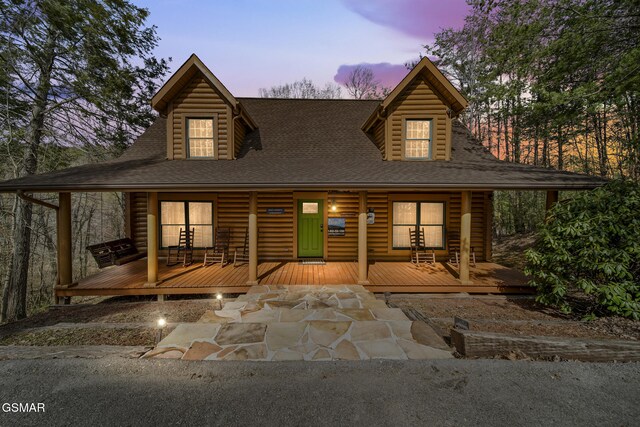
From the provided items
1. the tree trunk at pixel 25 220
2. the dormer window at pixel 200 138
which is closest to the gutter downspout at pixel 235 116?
the dormer window at pixel 200 138

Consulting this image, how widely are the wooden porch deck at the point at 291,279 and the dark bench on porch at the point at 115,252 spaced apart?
0.31m

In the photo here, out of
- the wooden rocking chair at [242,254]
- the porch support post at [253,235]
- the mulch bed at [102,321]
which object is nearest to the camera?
the mulch bed at [102,321]

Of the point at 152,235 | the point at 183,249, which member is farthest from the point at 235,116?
the point at 183,249

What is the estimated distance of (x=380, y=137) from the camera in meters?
9.41

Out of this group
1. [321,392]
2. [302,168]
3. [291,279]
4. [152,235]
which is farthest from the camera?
[302,168]

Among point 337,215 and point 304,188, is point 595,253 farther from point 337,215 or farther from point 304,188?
point 337,215

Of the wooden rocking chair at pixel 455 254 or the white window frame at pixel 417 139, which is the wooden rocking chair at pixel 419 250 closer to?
the wooden rocking chair at pixel 455 254

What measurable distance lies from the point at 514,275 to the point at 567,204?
2.82 meters

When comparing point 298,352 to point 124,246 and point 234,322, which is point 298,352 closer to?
point 234,322

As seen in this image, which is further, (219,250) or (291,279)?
(219,250)

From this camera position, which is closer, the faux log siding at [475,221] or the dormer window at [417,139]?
the dormer window at [417,139]

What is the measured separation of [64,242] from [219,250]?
3994mm

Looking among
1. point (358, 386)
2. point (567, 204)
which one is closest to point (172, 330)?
point (358, 386)

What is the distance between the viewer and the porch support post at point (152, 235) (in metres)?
6.56
